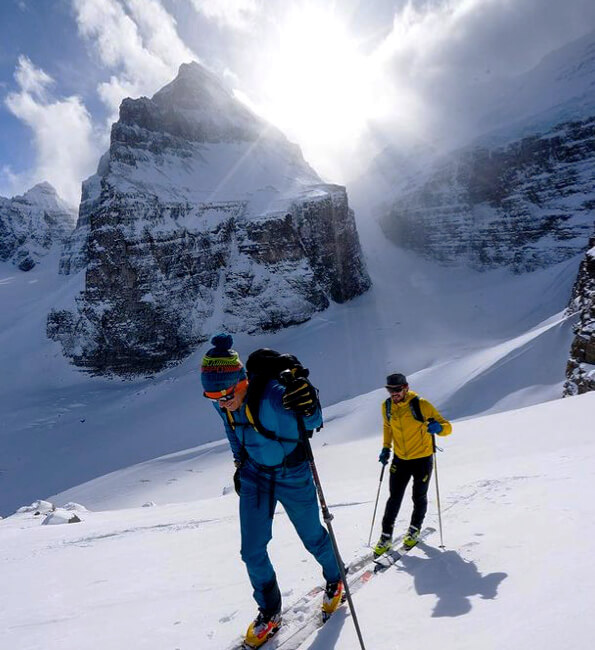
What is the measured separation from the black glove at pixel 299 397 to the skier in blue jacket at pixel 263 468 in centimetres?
7

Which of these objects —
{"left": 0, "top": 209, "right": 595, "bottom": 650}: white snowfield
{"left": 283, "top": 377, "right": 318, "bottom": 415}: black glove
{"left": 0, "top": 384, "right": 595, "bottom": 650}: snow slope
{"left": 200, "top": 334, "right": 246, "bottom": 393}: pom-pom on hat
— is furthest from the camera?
{"left": 200, "top": 334, "right": 246, "bottom": 393}: pom-pom on hat

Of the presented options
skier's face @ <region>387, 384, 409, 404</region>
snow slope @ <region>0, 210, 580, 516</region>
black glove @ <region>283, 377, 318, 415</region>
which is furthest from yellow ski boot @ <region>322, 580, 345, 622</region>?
snow slope @ <region>0, 210, 580, 516</region>

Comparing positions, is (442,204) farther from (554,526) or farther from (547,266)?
(554,526)

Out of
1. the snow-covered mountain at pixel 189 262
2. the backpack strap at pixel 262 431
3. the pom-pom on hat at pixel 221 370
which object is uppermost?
the snow-covered mountain at pixel 189 262

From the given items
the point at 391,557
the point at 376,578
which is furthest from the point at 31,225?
the point at 376,578

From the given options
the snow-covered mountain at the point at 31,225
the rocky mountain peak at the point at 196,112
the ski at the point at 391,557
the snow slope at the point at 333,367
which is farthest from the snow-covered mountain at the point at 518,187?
the snow-covered mountain at the point at 31,225

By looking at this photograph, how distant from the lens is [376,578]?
12.6ft

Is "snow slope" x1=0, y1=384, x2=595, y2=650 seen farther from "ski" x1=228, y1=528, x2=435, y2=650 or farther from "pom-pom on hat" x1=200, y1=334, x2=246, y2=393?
"pom-pom on hat" x1=200, y1=334, x2=246, y2=393

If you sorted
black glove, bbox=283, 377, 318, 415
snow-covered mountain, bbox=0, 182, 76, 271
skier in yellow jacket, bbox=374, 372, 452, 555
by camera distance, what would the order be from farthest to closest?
snow-covered mountain, bbox=0, 182, 76, 271 → skier in yellow jacket, bbox=374, 372, 452, 555 → black glove, bbox=283, 377, 318, 415

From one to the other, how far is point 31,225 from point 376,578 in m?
118

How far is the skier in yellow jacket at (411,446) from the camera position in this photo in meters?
4.64

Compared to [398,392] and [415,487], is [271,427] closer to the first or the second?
[398,392]

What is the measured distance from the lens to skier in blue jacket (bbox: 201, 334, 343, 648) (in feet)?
10.4

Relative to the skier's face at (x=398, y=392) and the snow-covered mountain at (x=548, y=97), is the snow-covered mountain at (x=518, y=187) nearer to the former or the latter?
the snow-covered mountain at (x=548, y=97)
